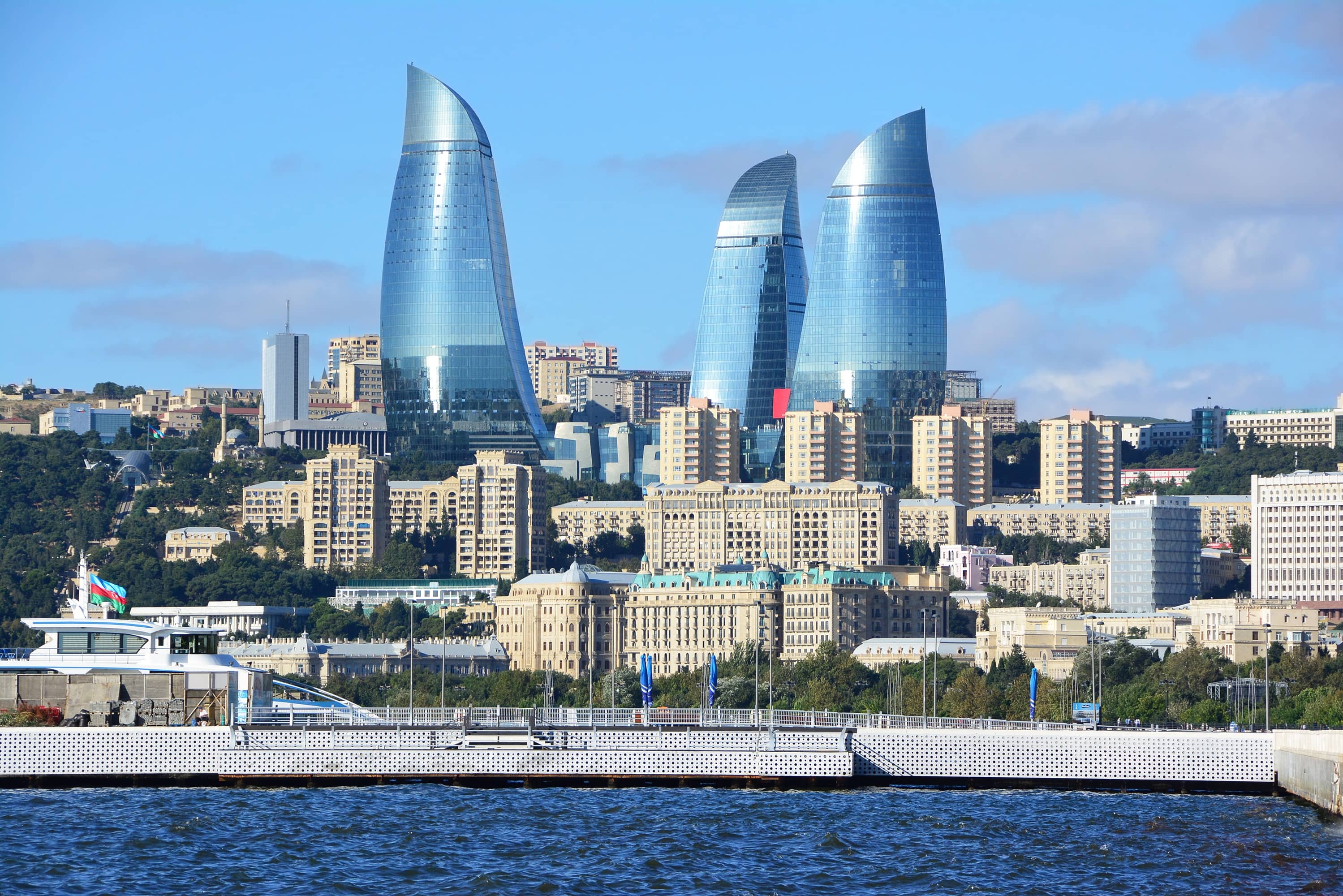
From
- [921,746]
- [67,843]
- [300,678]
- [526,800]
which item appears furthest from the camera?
[300,678]

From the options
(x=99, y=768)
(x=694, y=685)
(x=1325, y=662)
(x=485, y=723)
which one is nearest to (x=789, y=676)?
(x=694, y=685)

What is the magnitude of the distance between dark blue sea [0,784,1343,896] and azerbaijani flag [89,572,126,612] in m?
11.6

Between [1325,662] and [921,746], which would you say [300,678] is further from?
[921,746]

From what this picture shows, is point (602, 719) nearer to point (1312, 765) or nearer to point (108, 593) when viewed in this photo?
point (108, 593)

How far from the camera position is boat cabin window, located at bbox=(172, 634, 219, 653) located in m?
90.1

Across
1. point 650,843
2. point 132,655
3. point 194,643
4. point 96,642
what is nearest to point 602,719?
point 194,643

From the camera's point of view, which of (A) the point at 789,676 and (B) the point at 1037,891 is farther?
(A) the point at 789,676

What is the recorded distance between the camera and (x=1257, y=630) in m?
192

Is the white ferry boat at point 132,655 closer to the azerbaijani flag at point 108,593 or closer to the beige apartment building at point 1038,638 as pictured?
A: the azerbaijani flag at point 108,593

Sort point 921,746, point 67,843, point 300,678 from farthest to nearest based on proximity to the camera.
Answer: point 300,678 → point 921,746 → point 67,843

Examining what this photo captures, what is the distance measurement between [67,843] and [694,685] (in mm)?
100911

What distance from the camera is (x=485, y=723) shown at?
94438 millimetres

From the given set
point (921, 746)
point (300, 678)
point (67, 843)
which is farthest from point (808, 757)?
point (300, 678)

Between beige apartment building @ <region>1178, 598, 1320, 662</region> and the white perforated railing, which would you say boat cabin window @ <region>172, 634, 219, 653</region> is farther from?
beige apartment building @ <region>1178, 598, 1320, 662</region>
